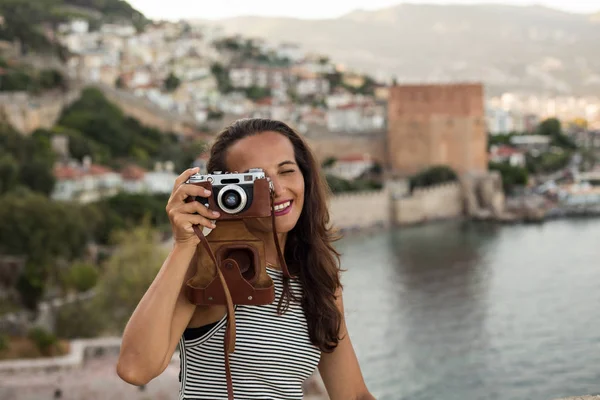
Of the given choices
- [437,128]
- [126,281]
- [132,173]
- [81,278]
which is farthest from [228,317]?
[437,128]

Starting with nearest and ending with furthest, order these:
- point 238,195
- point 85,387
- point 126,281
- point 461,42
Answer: point 238,195 < point 85,387 < point 126,281 < point 461,42

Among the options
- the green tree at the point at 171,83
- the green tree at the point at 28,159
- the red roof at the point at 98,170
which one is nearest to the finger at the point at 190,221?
the green tree at the point at 28,159

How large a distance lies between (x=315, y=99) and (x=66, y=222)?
1903 cm

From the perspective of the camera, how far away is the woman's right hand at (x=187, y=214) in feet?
2.16

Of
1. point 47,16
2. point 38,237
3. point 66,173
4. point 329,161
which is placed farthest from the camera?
point 47,16

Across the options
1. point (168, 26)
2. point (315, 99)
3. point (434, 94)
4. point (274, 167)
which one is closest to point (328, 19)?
point (168, 26)

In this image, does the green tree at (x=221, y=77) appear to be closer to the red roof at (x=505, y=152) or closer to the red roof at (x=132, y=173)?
the red roof at (x=505, y=152)

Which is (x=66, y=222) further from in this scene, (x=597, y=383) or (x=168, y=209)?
(x=168, y=209)

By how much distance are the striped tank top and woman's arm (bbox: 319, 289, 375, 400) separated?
0.05m

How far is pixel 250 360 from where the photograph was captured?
70 centimetres

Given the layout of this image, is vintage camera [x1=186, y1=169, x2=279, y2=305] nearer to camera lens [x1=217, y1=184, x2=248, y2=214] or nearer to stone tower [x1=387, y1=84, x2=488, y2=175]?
camera lens [x1=217, y1=184, x2=248, y2=214]

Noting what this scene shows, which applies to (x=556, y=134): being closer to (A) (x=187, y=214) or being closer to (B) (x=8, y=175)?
(B) (x=8, y=175)

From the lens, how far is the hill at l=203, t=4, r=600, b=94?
5716 cm

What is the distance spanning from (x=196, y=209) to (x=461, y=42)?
69.7m
